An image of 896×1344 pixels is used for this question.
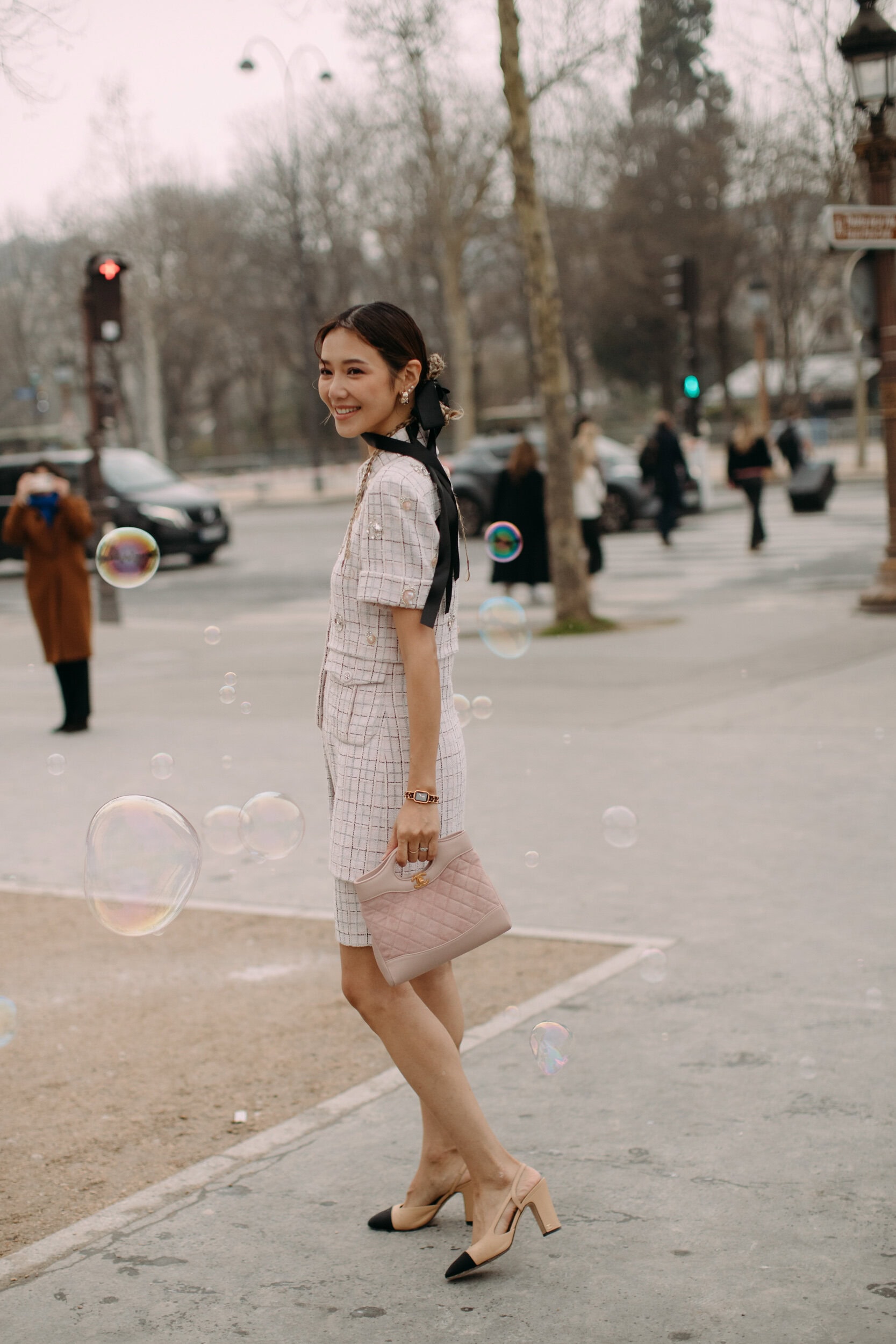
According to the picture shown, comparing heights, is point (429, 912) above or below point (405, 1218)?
above

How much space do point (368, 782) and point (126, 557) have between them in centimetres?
614

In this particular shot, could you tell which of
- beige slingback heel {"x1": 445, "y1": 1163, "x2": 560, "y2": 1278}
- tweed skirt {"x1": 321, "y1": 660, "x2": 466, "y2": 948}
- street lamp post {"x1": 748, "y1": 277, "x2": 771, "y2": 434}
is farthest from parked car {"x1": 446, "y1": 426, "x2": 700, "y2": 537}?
beige slingback heel {"x1": 445, "y1": 1163, "x2": 560, "y2": 1278}

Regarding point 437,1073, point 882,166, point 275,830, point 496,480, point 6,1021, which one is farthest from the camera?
point 496,480

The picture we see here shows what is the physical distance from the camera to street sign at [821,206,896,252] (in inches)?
401

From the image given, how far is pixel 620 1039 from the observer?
4297 mm

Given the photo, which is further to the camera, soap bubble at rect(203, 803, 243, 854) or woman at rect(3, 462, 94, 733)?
woman at rect(3, 462, 94, 733)

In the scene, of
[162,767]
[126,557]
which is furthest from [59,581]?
[162,767]

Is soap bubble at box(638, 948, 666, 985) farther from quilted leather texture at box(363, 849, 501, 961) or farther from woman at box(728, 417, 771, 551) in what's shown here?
woman at box(728, 417, 771, 551)

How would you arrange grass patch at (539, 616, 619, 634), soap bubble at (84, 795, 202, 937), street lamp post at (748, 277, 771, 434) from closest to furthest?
soap bubble at (84, 795, 202, 937) → grass patch at (539, 616, 619, 634) → street lamp post at (748, 277, 771, 434)

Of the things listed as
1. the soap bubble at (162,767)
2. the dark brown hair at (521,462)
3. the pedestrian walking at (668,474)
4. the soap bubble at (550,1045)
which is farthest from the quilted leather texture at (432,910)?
the pedestrian walking at (668,474)

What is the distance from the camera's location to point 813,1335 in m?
2.77

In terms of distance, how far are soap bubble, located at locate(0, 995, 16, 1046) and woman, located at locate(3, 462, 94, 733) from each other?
579cm

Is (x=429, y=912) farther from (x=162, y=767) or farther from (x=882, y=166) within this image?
(x=882, y=166)

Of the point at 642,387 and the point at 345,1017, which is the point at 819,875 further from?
the point at 642,387
